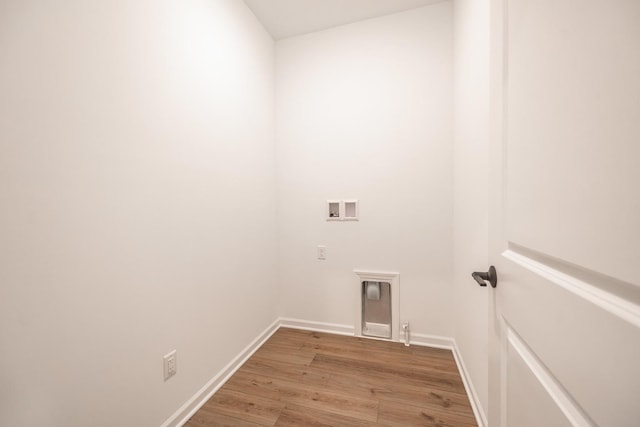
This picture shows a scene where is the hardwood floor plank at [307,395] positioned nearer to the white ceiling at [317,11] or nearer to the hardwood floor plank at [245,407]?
the hardwood floor plank at [245,407]

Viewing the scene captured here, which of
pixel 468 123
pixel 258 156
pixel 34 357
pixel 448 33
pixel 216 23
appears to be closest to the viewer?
pixel 34 357

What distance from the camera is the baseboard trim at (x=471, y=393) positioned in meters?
1.26

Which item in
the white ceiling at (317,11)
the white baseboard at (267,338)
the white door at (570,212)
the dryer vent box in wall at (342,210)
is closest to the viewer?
the white door at (570,212)

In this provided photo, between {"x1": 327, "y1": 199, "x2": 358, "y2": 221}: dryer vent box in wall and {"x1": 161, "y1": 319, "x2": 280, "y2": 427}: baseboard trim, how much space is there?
1168 millimetres

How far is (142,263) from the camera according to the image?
3.82 ft

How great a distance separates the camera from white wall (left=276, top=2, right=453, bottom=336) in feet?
6.63

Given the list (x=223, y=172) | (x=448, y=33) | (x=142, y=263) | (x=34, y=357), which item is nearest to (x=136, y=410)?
(x=34, y=357)

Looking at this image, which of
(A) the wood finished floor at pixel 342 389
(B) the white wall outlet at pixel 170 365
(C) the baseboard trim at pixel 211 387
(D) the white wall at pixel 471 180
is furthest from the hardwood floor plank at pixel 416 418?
(B) the white wall outlet at pixel 170 365

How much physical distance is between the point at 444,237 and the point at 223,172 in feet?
5.72

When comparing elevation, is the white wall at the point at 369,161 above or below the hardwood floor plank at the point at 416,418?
above

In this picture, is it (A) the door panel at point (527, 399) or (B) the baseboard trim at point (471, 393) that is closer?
(A) the door panel at point (527, 399)

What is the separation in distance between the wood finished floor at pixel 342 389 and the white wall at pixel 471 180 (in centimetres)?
23

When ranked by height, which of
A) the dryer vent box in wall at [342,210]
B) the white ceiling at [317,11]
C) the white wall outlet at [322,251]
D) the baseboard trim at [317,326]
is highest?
the white ceiling at [317,11]

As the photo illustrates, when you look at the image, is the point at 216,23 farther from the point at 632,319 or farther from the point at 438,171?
the point at 632,319
